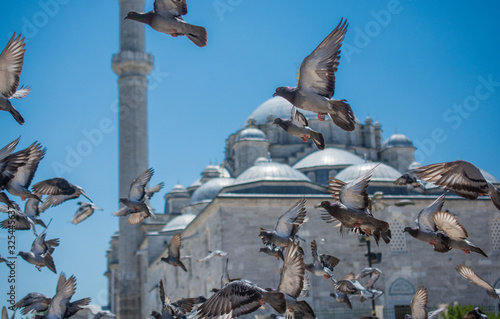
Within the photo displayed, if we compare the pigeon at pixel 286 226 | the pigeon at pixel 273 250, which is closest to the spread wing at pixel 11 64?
the pigeon at pixel 286 226

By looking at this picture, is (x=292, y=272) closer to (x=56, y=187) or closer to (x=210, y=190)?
(x=56, y=187)

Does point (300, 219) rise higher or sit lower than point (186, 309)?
higher

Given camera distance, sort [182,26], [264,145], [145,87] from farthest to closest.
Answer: [145,87] → [264,145] → [182,26]

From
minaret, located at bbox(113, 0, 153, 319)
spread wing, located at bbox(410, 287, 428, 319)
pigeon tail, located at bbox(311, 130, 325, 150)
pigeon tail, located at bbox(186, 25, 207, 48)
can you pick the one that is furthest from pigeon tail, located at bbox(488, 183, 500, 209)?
minaret, located at bbox(113, 0, 153, 319)

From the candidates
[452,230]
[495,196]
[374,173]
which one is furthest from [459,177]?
[374,173]

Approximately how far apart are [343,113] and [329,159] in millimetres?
26380

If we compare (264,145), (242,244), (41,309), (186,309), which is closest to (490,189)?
(186,309)

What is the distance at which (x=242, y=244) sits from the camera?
2231 centimetres

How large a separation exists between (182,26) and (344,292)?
174 inches

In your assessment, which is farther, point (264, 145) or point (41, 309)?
point (264, 145)

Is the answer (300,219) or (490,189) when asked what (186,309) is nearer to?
(300,219)

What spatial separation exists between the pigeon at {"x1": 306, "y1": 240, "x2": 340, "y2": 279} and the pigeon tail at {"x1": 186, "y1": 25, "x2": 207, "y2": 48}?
298cm

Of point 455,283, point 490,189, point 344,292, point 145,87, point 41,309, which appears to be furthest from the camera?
point 145,87

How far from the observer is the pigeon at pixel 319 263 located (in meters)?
7.95
